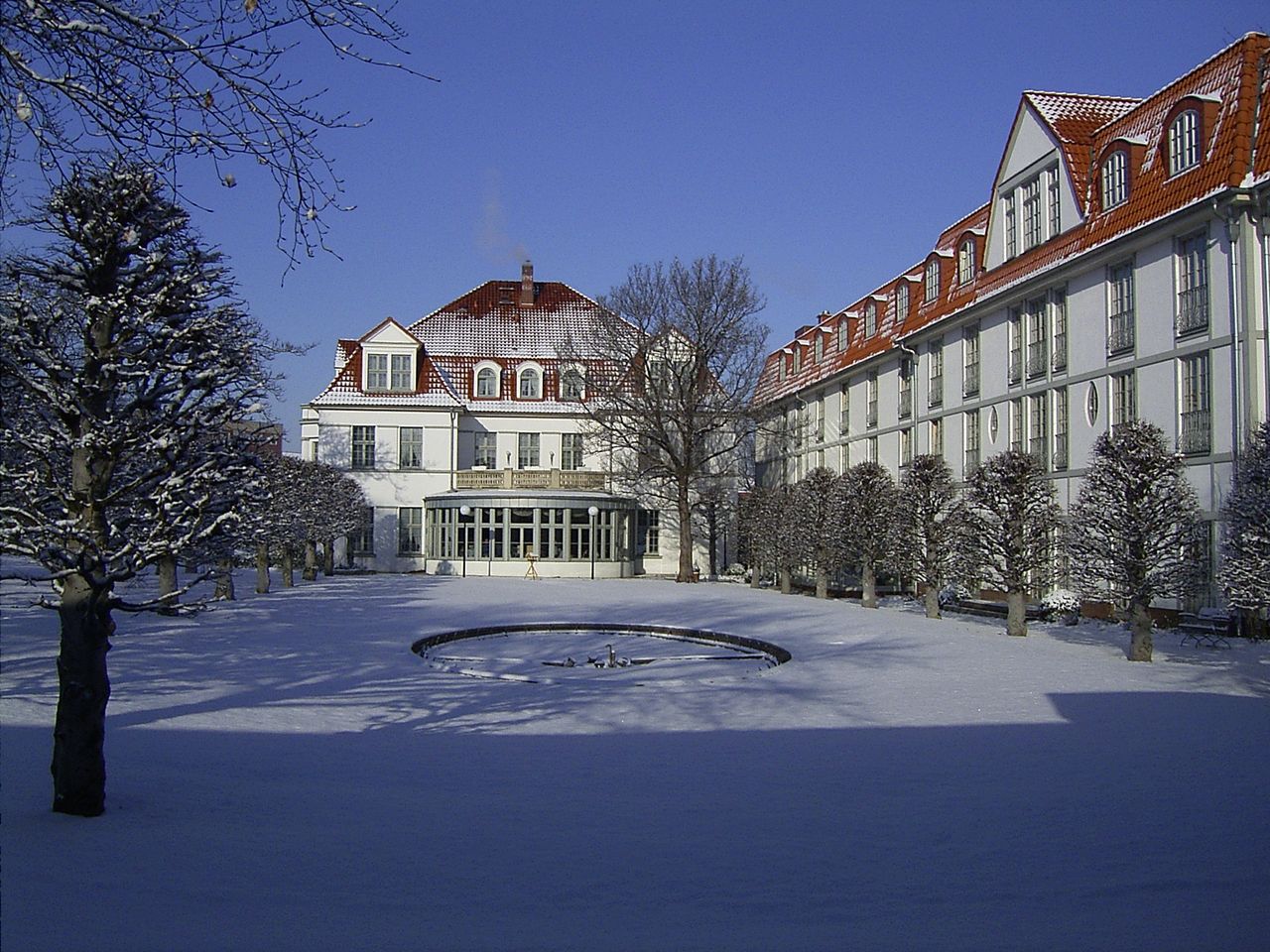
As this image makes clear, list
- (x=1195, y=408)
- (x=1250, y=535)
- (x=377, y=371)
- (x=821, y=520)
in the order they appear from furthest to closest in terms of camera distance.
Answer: (x=377, y=371) < (x=821, y=520) < (x=1195, y=408) < (x=1250, y=535)

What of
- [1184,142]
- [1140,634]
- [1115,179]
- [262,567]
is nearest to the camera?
[1140,634]

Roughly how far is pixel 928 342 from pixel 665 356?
10.5m

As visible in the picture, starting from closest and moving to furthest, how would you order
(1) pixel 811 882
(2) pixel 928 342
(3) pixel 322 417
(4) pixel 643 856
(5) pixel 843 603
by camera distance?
1. (1) pixel 811 882
2. (4) pixel 643 856
3. (5) pixel 843 603
4. (2) pixel 928 342
5. (3) pixel 322 417

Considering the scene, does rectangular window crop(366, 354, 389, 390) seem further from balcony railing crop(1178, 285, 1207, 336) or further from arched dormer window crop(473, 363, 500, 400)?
balcony railing crop(1178, 285, 1207, 336)

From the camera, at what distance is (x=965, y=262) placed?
29125 mm

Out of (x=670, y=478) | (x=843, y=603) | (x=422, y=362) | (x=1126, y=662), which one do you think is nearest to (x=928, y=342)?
(x=843, y=603)

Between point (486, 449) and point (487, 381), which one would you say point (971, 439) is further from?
point (487, 381)

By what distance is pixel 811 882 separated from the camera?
5.26m

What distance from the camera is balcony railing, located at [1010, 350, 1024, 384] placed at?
25.2 m

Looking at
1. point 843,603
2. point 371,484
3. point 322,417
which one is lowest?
point 843,603

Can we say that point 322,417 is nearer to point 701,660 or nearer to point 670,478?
point 670,478

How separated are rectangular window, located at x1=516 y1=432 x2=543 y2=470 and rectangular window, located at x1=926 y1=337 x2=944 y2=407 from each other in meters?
18.8

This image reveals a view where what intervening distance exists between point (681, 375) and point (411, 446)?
11350 mm

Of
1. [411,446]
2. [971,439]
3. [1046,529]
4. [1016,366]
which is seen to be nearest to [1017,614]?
[1046,529]
